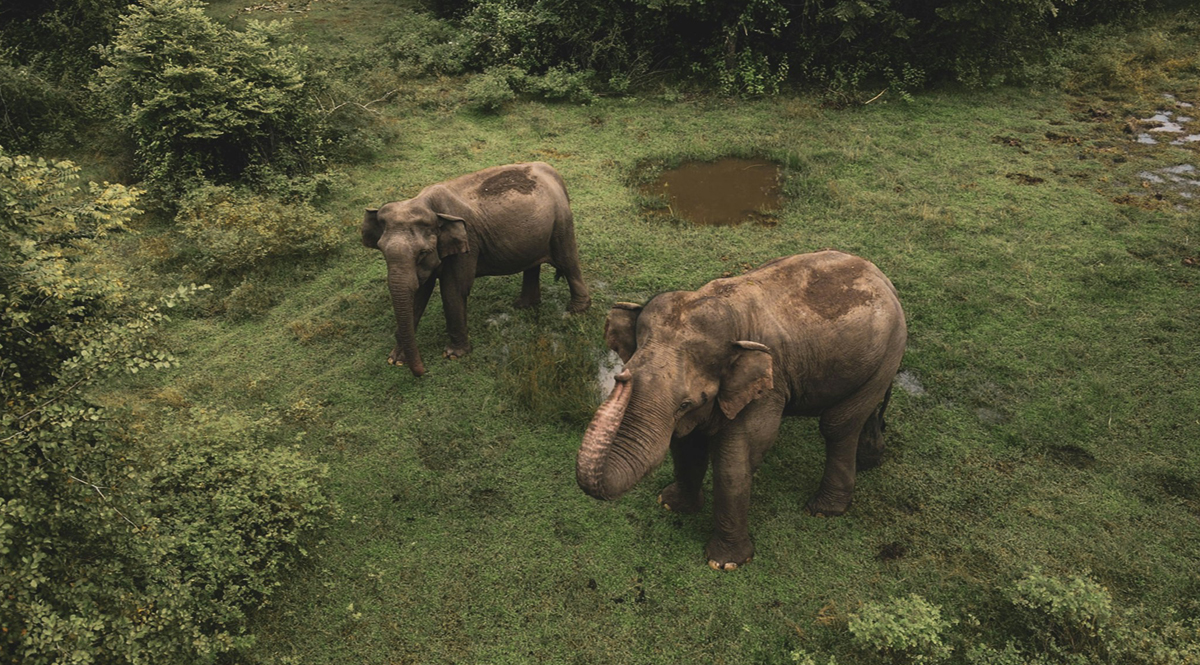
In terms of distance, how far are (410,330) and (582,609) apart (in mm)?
3306

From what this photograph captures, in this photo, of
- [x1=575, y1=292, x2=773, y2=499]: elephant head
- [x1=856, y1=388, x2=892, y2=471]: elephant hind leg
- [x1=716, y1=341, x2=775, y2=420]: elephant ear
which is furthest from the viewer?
[x1=856, y1=388, x2=892, y2=471]: elephant hind leg

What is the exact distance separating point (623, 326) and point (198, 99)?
29.5 feet

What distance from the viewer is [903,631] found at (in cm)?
477

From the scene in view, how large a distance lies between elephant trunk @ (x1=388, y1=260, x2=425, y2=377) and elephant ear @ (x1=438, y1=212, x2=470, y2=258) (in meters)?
0.52

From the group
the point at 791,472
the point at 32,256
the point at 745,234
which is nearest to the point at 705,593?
the point at 791,472

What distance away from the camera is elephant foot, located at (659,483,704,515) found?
20.0 ft

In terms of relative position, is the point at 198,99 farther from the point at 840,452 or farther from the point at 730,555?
the point at 840,452

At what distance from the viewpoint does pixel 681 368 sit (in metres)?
4.84

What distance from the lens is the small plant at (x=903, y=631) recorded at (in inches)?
188

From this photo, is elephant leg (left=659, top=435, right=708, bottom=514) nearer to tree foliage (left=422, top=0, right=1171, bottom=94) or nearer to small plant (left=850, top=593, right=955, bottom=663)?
small plant (left=850, top=593, right=955, bottom=663)

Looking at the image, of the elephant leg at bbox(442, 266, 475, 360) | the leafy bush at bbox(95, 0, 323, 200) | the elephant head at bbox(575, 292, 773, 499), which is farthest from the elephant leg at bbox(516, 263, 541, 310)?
the leafy bush at bbox(95, 0, 323, 200)

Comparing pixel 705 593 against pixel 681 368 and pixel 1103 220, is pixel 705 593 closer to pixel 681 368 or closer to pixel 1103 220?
pixel 681 368

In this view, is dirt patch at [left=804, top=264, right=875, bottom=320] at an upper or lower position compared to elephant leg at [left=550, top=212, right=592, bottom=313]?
upper

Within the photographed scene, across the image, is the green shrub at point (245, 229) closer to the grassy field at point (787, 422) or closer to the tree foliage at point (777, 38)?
the grassy field at point (787, 422)
